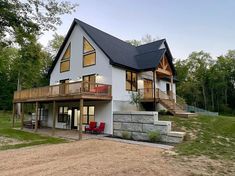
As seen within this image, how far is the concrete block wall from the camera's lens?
11312mm

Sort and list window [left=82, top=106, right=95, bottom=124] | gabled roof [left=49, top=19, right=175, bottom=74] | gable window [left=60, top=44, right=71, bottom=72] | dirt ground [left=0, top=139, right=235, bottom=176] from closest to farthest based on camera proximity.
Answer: dirt ground [left=0, top=139, right=235, bottom=176] → gabled roof [left=49, top=19, right=175, bottom=74] → window [left=82, top=106, right=95, bottom=124] → gable window [left=60, top=44, right=71, bottom=72]

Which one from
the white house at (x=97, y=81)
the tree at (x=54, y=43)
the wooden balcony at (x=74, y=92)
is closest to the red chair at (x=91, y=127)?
the white house at (x=97, y=81)

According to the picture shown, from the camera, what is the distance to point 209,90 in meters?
45.6

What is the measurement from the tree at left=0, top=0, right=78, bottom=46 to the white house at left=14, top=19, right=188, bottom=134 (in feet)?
9.21

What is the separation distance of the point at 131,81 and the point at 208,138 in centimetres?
789

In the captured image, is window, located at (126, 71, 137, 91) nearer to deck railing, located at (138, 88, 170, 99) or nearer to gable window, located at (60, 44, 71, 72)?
deck railing, located at (138, 88, 170, 99)

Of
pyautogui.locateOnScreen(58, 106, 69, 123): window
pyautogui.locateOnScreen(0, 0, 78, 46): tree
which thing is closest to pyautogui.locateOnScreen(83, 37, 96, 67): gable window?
pyautogui.locateOnScreen(0, 0, 78, 46): tree

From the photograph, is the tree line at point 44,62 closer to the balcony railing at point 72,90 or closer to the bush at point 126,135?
the balcony railing at point 72,90

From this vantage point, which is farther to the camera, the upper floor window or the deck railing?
the upper floor window

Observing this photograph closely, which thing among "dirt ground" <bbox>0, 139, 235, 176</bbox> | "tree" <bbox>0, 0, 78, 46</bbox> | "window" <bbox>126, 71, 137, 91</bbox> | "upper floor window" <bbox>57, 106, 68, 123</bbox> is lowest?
"dirt ground" <bbox>0, 139, 235, 176</bbox>

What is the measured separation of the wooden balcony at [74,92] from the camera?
12896 mm

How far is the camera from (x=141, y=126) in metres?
12.7

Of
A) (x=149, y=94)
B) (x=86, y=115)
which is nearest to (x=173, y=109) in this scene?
(x=149, y=94)

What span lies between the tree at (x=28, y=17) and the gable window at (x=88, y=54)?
300 centimetres
